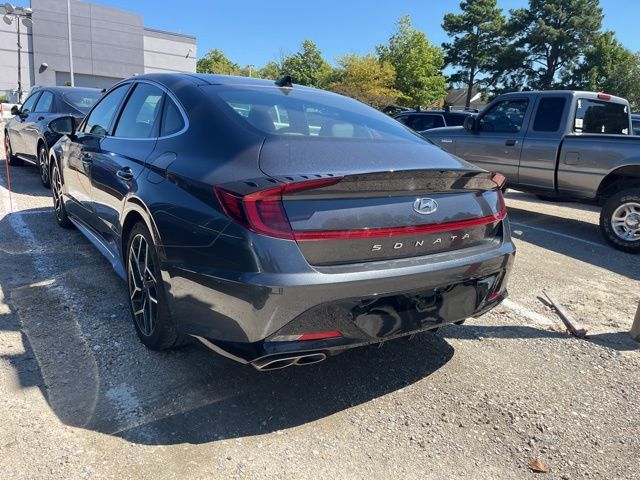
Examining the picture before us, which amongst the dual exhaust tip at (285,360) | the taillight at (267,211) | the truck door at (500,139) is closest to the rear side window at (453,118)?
the truck door at (500,139)

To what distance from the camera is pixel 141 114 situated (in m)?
3.64

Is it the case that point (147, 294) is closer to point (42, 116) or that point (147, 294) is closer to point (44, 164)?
point (44, 164)

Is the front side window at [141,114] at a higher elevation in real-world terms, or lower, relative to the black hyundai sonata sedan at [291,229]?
higher

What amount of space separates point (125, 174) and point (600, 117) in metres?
6.99

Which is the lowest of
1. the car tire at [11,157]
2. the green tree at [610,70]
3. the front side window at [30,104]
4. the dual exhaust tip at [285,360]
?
the dual exhaust tip at [285,360]

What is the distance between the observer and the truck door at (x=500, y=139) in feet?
25.4

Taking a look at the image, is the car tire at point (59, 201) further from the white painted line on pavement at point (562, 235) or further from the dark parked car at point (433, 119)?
the dark parked car at point (433, 119)

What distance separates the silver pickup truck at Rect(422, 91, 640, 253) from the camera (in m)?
6.34

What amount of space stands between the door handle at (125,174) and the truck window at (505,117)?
20.5 ft

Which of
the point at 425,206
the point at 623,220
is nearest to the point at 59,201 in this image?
the point at 425,206

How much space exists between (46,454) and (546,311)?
3620mm

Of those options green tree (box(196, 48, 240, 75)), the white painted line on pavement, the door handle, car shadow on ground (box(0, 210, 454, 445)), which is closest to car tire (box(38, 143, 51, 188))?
car shadow on ground (box(0, 210, 454, 445))

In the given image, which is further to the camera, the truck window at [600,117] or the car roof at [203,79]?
the truck window at [600,117]

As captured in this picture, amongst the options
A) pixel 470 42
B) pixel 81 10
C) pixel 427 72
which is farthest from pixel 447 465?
pixel 81 10
